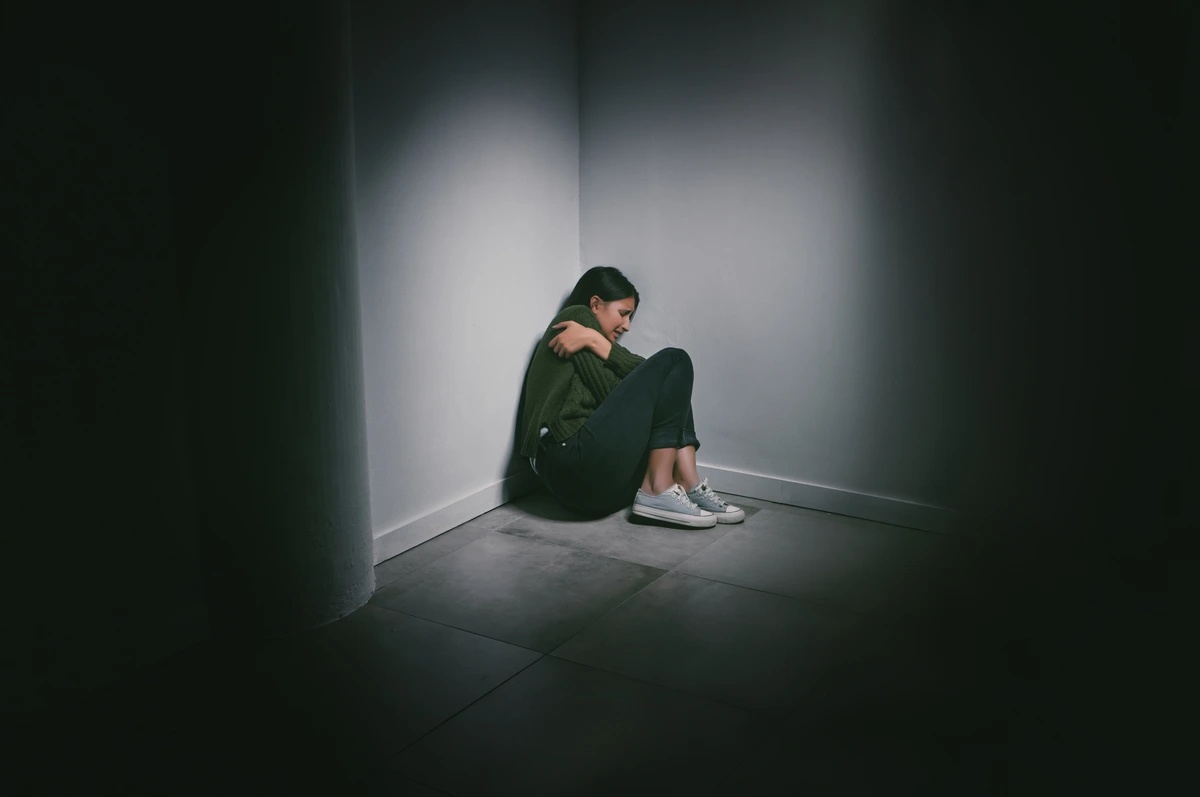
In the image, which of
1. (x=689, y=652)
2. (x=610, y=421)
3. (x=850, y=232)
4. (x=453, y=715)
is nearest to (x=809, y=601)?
(x=689, y=652)

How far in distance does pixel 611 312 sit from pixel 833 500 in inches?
44.4

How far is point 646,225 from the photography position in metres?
3.75

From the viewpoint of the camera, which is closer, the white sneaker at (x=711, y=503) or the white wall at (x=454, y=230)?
the white wall at (x=454, y=230)

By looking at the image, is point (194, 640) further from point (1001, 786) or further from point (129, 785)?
point (1001, 786)

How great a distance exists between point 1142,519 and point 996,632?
0.84 metres

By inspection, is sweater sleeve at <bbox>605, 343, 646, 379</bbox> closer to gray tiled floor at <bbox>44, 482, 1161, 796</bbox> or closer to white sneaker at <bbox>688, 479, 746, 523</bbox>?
white sneaker at <bbox>688, 479, 746, 523</bbox>

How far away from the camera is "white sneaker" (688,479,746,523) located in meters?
3.37

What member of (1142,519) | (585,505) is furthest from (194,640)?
(1142,519)

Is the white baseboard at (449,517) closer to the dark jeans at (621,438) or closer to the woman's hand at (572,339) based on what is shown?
the dark jeans at (621,438)

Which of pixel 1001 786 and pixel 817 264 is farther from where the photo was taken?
pixel 817 264

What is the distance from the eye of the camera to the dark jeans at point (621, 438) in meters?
3.27

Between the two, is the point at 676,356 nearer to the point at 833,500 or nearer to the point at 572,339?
the point at 572,339

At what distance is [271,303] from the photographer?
2336 mm

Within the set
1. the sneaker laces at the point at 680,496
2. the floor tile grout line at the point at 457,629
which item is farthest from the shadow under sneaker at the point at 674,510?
the floor tile grout line at the point at 457,629
